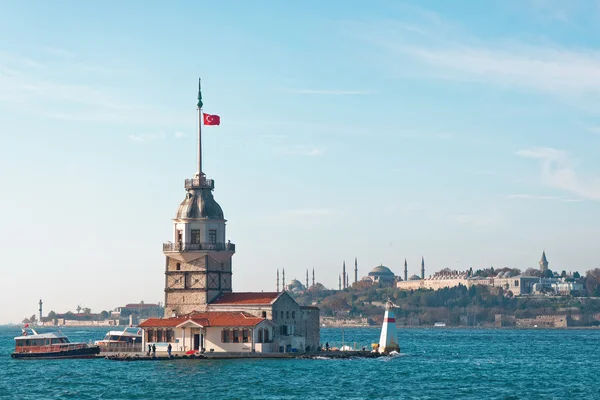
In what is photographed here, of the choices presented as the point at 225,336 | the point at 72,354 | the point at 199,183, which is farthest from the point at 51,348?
the point at 199,183

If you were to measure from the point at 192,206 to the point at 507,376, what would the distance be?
96.6 ft

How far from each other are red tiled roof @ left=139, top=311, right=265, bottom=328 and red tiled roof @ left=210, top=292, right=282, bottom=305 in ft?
4.32

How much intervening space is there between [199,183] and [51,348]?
18.3 m

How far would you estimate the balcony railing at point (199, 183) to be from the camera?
9438cm

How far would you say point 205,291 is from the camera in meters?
92.3

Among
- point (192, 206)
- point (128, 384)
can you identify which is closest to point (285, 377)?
point (128, 384)

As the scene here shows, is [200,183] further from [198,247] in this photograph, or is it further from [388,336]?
[388,336]

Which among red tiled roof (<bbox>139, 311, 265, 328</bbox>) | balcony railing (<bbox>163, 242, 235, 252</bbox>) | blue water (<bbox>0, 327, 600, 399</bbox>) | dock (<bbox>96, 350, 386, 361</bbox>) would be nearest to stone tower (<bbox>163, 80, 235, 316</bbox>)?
balcony railing (<bbox>163, 242, 235, 252</bbox>)

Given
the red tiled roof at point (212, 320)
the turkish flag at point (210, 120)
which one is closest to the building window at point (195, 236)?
the red tiled roof at point (212, 320)

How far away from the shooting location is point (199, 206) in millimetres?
93750

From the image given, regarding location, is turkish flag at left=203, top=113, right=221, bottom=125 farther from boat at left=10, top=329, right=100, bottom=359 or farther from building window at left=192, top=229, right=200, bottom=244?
Result: boat at left=10, top=329, right=100, bottom=359

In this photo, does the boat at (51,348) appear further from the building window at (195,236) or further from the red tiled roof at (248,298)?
the building window at (195,236)

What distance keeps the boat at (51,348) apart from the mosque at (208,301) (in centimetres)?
674

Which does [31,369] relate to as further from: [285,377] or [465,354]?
[465,354]
